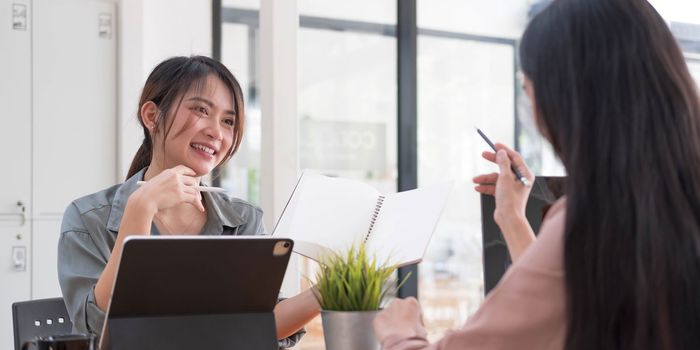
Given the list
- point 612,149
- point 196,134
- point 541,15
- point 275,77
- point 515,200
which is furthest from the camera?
point 275,77

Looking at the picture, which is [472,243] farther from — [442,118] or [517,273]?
[517,273]

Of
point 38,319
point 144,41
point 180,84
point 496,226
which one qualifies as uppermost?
point 144,41

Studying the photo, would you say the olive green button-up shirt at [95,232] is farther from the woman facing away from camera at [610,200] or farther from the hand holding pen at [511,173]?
the woman facing away from camera at [610,200]

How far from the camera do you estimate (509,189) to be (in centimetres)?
139

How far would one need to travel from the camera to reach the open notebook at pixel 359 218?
142cm

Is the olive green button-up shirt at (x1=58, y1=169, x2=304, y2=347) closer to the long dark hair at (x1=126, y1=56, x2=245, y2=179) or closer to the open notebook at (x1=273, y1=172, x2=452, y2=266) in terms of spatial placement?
the long dark hair at (x1=126, y1=56, x2=245, y2=179)

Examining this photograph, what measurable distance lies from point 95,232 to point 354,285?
766 millimetres

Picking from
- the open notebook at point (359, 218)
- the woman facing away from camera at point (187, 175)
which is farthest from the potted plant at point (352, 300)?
the woman facing away from camera at point (187, 175)

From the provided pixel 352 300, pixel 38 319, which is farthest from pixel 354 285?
pixel 38 319

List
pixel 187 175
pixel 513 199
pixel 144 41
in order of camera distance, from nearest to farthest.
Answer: pixel 513 199, pixel 187 175, pixel 144 41

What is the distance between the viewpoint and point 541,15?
3.46 ft

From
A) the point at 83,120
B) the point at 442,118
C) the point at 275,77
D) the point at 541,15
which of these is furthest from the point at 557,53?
the point at 442,118

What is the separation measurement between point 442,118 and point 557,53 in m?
4.81

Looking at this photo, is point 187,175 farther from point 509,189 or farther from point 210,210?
point 509,189
